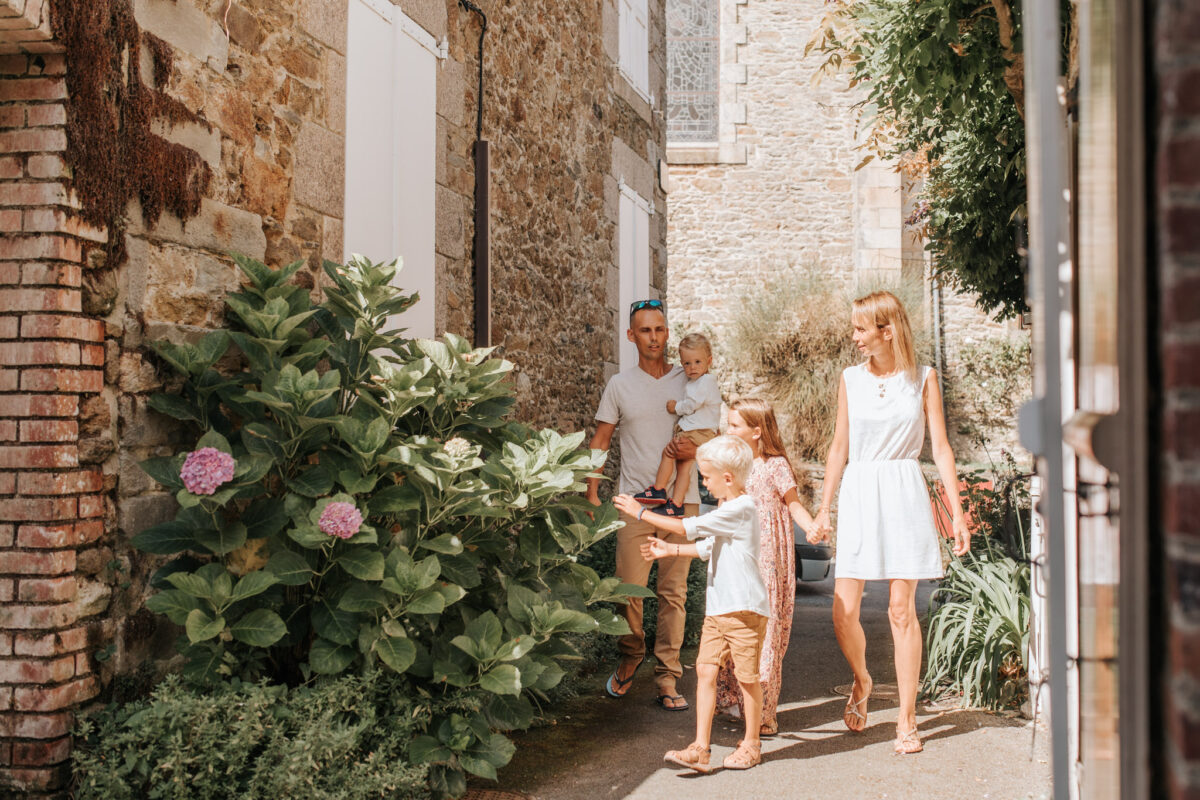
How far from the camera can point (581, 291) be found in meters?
7.32

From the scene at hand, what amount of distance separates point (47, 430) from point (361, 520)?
3.01 ft

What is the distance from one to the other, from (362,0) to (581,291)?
311 cm

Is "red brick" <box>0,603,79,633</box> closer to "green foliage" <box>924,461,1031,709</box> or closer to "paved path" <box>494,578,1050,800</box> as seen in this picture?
"paved path" <box>494,578,1050,800</box>

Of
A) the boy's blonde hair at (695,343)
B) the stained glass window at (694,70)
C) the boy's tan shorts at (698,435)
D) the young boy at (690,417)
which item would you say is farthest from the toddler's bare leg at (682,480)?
the stained glass window at (694,70)

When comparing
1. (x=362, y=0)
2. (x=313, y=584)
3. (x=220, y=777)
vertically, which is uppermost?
(x=362, y=0)

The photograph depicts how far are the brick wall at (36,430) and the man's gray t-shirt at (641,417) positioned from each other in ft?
9.15

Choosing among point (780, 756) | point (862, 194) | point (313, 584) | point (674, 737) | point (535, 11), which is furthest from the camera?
point (862, 194)

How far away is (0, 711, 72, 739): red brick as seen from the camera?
2.89 m

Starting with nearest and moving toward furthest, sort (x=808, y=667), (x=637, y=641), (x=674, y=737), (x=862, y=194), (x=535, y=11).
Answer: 1. (x=674, y=737)
2. (x=637, y=641)
3. (x=808, y=667)
4. (x=535, y=11)
5. (x=862, y=194)

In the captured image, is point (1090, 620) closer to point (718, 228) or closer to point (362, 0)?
point (362, 0)

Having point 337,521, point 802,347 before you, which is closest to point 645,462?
point 337,521

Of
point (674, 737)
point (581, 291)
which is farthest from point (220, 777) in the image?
point (581, 291)

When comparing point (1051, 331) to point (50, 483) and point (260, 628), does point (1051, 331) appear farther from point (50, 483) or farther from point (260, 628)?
point (50, 483)

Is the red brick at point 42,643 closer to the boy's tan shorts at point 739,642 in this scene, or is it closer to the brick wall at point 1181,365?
the boy's tan shorts at point 739,642
